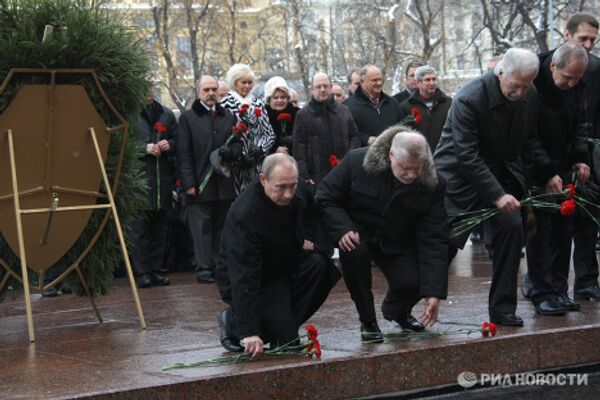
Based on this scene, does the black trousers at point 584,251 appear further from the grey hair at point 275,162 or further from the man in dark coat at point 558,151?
the grey hair at point 275,162

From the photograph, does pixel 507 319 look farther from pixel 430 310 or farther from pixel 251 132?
pixel 251 132

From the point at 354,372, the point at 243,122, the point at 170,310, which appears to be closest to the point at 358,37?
the point at 243,122

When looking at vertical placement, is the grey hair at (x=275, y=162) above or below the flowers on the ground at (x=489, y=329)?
above

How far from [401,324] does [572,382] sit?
122cm

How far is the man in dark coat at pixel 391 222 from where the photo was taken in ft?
26.2

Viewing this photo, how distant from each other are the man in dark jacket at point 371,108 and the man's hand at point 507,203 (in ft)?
15.7

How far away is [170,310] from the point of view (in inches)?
404

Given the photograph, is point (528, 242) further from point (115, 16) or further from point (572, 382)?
point (115, 16)

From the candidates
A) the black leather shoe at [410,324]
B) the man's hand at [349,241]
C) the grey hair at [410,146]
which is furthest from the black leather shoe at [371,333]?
the grey hair at [410,146]

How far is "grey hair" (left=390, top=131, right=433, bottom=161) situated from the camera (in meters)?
7.78

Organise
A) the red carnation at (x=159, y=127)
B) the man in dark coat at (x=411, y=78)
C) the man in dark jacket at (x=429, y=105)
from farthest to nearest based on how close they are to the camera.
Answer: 1. the man in dark coat at (x=411, y=78)
2. the man in dark jacket at (x=429, y=105)
3. the red carnation at (x=159, y=127)

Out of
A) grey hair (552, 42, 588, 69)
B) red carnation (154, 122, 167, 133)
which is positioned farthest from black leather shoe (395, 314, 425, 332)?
red carnation (154, 122, 167, 133)

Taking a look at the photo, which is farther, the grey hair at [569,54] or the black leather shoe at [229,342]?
the grey hair at [569,54]

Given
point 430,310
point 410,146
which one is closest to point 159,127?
point 410,146
